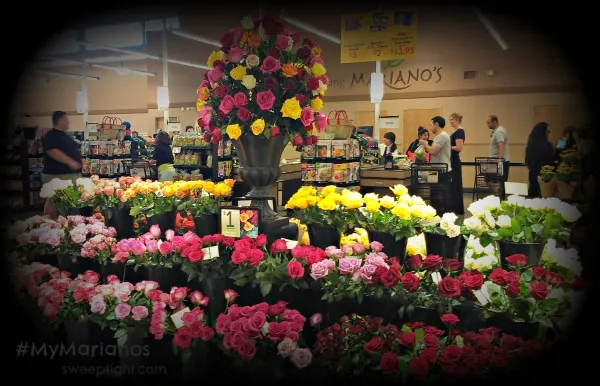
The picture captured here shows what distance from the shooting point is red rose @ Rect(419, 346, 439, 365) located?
1.67 meters

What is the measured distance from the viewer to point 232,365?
1.90m

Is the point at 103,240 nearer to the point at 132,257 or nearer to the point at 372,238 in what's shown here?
the point at 132,257

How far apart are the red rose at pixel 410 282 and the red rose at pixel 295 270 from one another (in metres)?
0.39

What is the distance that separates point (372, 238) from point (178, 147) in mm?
6382

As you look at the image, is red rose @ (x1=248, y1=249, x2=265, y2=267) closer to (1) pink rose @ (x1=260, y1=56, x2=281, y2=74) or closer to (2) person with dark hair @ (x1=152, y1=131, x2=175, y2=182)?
(1) pink rose @ (x1=260, y1=56, x2=281, y2=74)

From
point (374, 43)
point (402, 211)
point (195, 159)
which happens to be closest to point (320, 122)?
point (402, 211)

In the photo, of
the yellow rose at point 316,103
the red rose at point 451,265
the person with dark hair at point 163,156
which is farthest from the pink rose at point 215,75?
the person with dark hair at point 163,156

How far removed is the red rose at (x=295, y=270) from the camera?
6.42 ft

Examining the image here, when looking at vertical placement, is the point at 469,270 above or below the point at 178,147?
below

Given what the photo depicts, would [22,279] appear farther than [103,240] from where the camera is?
No

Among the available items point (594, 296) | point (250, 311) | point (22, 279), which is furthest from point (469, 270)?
point (22, 279)

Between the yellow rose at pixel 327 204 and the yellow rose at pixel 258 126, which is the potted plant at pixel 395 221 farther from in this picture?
the yellow rose at pixel 258 126

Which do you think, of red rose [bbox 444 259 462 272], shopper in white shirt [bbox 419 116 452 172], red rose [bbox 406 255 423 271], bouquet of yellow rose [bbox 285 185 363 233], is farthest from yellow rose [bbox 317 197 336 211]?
shopper in white shirt [bbox 419 116 452 172]

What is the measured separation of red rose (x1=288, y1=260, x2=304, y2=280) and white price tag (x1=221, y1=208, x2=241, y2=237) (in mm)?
403
